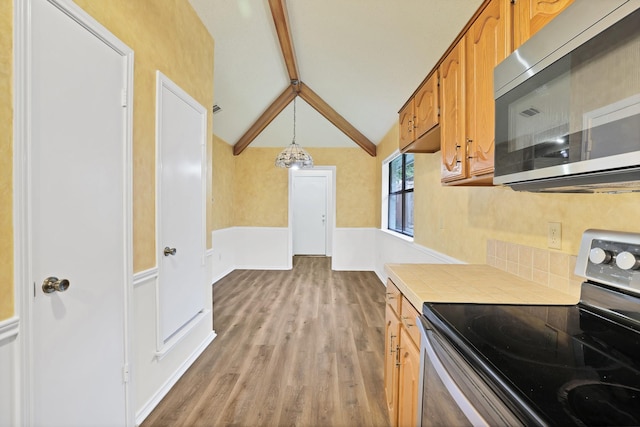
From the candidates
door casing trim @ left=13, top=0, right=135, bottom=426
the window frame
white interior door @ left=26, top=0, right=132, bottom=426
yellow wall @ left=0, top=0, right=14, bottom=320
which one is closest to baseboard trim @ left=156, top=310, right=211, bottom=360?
white interior door @ left=26, top=0, right=132, bottom=426

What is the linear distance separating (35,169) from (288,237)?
4.66 m

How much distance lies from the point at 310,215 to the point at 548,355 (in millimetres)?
6551

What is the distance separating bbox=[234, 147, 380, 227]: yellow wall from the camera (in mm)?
5598

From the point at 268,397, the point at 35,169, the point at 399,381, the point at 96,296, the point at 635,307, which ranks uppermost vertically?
the point at 35,169

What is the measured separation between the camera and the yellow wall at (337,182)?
560 centimetres

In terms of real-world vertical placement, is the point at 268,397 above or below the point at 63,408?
below

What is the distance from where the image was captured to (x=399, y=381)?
139cm

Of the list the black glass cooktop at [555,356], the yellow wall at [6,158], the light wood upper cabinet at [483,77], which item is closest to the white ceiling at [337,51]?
the light wood upper cabinet at [483,77]

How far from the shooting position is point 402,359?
53.3 inches

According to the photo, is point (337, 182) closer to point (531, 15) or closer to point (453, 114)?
point (453, 114)

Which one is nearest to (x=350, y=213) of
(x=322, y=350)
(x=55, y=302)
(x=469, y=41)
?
(x=322, y=350)

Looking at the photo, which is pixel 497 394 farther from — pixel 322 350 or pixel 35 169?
pixel 322 350

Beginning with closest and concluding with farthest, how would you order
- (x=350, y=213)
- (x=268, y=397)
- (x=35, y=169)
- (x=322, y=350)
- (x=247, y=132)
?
(x=35, y=169), (x=268, y=397), (x=322, y=350), (x=247, y=132), (x=350, y=213)

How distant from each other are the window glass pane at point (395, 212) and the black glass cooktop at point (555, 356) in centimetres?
337
